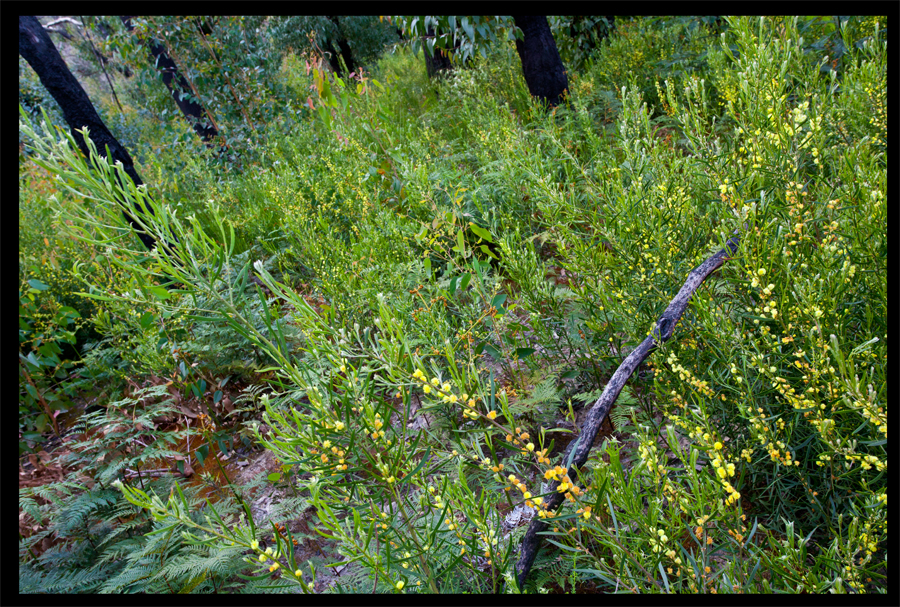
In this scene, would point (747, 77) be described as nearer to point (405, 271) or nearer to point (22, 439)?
point (405, 271)

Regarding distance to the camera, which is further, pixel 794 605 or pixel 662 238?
pixel 662 238

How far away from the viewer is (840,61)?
3.40 metres

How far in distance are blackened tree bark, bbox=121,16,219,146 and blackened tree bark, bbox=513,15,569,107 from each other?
4.36m

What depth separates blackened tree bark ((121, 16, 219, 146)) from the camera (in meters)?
6.87

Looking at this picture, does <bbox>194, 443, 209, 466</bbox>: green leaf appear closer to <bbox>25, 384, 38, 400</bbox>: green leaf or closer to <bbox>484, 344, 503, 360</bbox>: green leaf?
<bbox>25, 384, 38, 400</bbox>: green leaf

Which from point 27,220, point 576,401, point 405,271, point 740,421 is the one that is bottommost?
point 576,401

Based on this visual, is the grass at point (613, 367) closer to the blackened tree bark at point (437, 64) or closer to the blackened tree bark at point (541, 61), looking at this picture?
the blackened tree bark at point (541, 61)

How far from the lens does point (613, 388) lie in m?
1.67

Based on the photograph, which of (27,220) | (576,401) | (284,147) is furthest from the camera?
(284,147)

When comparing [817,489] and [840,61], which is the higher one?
[840,61]

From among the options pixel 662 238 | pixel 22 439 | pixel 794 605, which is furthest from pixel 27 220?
pixel 794 605

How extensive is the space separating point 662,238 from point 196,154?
6.83 m

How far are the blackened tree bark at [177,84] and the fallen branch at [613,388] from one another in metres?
6.77

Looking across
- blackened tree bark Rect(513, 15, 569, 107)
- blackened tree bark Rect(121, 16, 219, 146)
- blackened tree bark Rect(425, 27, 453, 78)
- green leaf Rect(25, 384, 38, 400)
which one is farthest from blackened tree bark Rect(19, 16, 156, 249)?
blackened tree bark Rect(425, 27, 453, 78)
